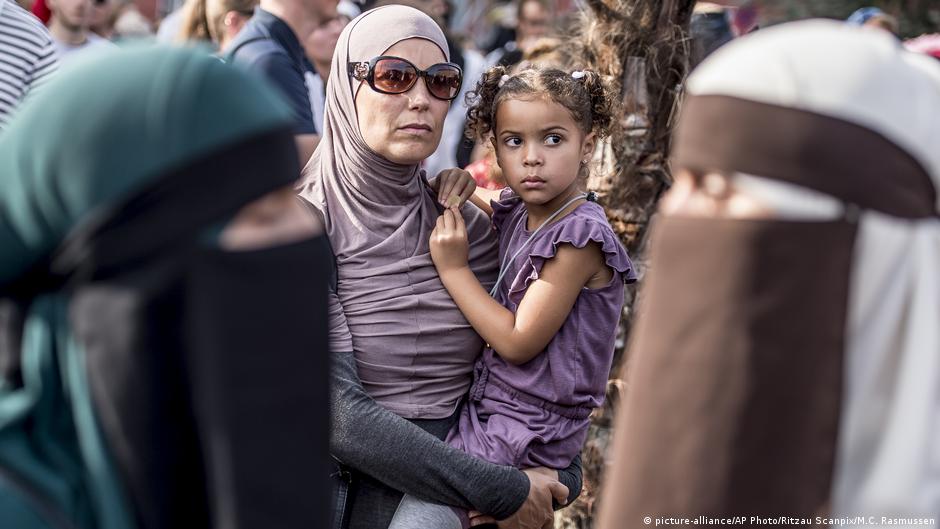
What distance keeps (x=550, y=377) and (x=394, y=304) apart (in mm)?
482

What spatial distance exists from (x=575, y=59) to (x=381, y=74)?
1.41 metres

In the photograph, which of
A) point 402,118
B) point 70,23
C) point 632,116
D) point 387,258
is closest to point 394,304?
point 387,258

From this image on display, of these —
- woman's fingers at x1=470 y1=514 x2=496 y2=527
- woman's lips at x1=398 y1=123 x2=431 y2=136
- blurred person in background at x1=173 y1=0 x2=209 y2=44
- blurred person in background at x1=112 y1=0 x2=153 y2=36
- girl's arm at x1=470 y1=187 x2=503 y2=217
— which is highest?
woman's lips at x1=398 y1=123 x2=431 y2=136

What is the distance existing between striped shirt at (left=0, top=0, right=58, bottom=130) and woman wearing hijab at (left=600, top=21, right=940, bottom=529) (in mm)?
2488

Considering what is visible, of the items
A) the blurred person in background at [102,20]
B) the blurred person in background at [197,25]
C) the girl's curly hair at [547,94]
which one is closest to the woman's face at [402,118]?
the girl's curly hair at [547,94]

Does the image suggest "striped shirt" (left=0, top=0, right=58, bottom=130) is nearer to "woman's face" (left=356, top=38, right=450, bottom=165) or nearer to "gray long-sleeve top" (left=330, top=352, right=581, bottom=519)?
"woman's face" (left=356, top=38, right=450, bottom=165)

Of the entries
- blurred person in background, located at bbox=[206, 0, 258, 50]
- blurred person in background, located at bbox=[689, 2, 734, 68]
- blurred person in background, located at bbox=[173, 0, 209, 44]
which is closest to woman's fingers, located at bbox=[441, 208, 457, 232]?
blurred person in background, located at bbox=[689, 2, 734, 68]

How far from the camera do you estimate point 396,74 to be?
9.76 ft

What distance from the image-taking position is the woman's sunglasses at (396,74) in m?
2.97

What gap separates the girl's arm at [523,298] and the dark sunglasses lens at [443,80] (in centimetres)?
39

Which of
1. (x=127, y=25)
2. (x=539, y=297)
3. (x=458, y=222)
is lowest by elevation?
(x=127, y=25)

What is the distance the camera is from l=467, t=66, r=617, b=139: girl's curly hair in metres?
3.14

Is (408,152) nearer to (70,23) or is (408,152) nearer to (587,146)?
(587,146)

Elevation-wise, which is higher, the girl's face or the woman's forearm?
the girl's face
